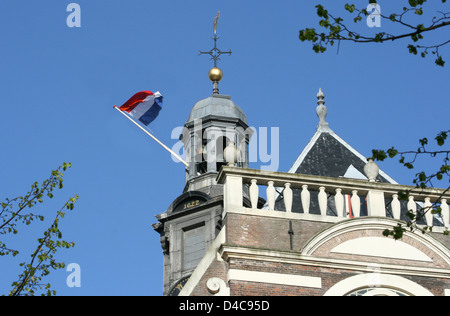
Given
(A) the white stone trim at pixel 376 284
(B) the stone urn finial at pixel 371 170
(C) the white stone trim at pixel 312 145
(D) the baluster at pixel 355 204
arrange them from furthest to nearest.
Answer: (C) the white stone trim at pixel 312 145, (B) the stone urn finial at pixel 371 170, (D) the baluster at pixel 355 204, (A) the white stone trim at pixel 376 284

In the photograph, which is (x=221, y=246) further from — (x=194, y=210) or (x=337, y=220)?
(x=194, y=210)

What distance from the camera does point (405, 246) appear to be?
19562 mm

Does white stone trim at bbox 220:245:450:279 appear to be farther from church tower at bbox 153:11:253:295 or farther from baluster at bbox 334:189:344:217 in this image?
church tower at bbox 153:11:253:295

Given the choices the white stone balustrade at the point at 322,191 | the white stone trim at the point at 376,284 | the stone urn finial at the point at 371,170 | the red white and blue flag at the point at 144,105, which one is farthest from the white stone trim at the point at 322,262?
the red white and blue flag at the point at 144,105

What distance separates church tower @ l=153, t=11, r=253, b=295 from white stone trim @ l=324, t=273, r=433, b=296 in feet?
38.7

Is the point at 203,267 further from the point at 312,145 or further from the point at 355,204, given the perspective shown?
the point at 312,145

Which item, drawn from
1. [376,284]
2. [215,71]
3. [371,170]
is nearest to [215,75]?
[215,71]

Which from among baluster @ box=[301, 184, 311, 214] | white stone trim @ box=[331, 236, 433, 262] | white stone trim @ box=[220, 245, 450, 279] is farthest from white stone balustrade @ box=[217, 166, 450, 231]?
white stone trim @ box=[220, 245, 450, 279]

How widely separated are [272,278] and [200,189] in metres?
13.7

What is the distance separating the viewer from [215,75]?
35.7 meters

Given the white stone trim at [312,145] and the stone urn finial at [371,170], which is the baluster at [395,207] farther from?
the white stone trim at [312,145]

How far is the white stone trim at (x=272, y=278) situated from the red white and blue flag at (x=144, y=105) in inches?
691

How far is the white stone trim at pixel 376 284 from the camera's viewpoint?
1880cm
